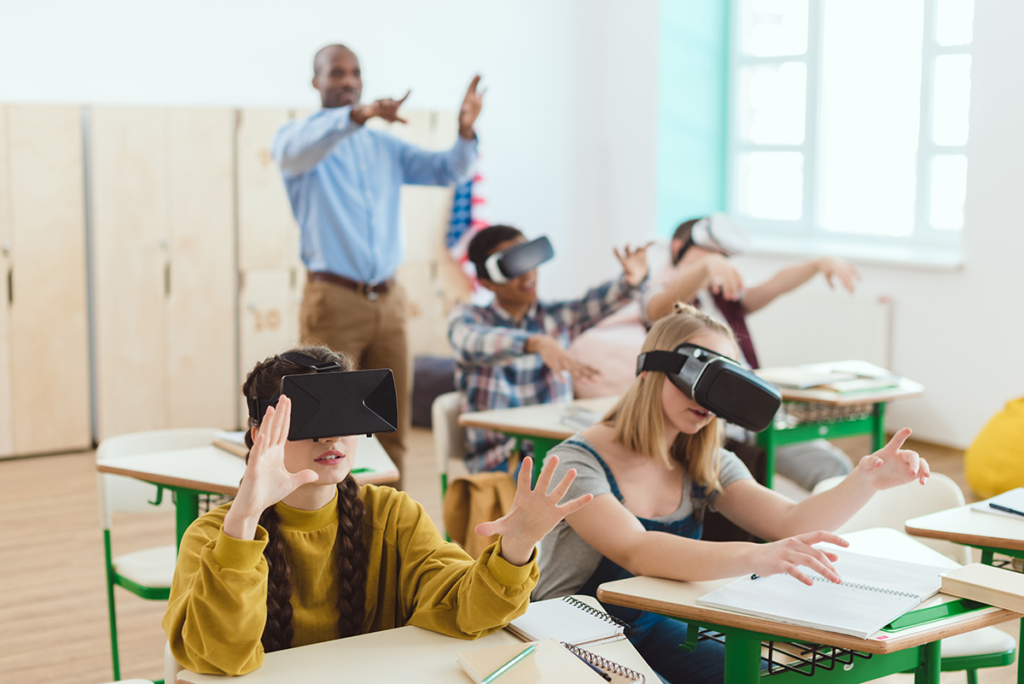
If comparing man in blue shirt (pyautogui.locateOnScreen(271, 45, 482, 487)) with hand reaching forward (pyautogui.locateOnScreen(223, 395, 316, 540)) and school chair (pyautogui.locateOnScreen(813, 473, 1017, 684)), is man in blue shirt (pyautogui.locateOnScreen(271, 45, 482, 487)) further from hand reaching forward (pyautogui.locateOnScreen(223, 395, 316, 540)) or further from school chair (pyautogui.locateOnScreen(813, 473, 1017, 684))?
hand reaching forward (pyautogui.locateOnScreen(223, 395, 316, 540))

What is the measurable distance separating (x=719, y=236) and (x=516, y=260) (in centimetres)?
96

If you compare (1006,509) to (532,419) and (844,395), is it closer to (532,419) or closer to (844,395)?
(844,395)

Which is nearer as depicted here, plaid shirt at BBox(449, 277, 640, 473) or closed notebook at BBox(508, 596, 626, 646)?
closed notebook at BBox(508, 596, 626, 646)

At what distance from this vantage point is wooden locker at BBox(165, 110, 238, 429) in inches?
202

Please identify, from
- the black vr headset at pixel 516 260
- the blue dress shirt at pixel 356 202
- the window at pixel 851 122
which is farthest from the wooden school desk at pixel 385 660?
the window at pixel 851 122

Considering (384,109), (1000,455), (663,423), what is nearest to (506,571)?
(663,423)

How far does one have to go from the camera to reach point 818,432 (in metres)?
3.30

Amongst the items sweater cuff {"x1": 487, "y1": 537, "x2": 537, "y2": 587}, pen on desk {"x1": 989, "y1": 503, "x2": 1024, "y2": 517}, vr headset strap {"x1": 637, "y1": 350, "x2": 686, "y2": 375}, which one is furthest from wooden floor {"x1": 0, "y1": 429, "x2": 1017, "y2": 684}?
sweater cuff {"x1": 487, "y1": 537, "x2": 537, "y2": 587}

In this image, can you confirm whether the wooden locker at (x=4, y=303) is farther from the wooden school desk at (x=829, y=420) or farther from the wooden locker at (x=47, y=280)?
the wooden school desk at (x=829, y=420)

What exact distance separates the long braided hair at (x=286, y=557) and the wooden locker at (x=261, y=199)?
3805mm

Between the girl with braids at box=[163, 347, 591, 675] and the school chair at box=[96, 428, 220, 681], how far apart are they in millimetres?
870

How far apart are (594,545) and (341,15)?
483 centimetres

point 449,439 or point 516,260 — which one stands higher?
point 516,260

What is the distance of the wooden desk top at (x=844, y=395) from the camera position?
3.27 metres
